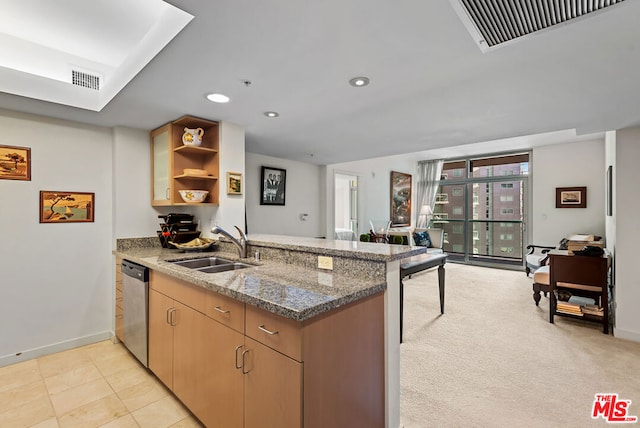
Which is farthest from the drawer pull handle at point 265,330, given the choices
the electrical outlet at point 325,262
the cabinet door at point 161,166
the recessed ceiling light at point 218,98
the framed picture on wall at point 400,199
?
the framed picture on wall at point 400,199

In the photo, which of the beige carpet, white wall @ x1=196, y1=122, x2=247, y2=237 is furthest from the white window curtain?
white wall @ x1=196, y1=122, x2=247, y2=237

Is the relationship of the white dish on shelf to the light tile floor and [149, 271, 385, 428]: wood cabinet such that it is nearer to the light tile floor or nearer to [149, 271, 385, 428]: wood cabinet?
[149, 271, 385, 428]: wood cabinet

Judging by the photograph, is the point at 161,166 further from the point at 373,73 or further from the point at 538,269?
the point at 538,269

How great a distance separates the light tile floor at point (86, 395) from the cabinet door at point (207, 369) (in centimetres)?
22

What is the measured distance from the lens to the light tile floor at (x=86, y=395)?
188cm

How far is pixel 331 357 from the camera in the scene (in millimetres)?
1322

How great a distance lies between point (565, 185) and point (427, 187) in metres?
2.89

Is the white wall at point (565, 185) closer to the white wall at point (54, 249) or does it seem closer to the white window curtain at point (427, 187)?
the white window curtain at point (427, 187)

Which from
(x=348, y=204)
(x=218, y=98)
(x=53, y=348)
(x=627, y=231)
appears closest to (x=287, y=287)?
(x=218, y=98)

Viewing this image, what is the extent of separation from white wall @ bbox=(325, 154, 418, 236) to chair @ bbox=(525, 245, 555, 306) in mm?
2940

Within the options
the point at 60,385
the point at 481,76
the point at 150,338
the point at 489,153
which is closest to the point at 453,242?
the point at 489,153

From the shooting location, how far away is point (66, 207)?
284cm

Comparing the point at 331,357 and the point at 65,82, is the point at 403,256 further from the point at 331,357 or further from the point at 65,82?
the point at 65,82

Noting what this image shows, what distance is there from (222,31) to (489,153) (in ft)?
22.9
